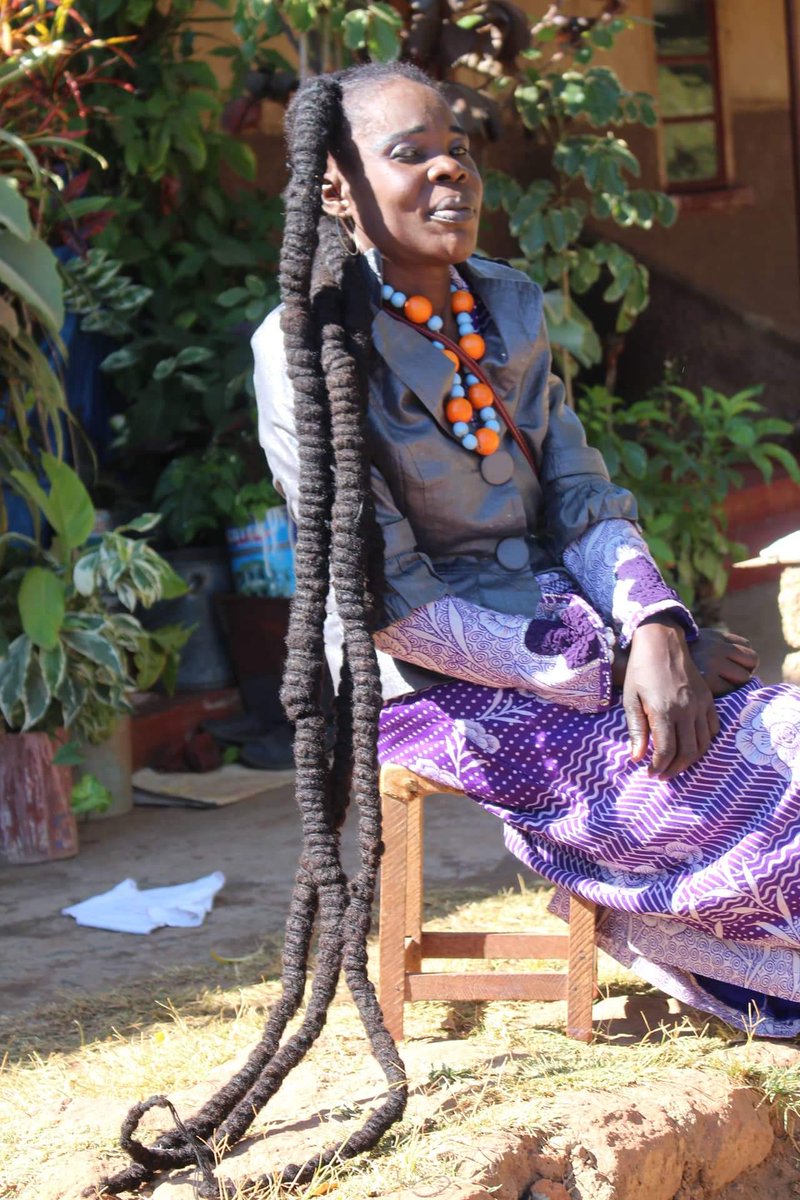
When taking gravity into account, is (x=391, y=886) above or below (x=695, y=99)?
below

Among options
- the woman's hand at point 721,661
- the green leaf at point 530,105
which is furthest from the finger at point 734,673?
the green leaf at point 530,105

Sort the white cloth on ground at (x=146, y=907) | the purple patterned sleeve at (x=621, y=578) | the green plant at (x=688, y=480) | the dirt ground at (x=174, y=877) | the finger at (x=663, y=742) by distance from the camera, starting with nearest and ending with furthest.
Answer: the finger at (x=663, y=742) → the purple patterned sleeve at (x=621, y=578) → the dirt ground at (x=174, y=877) → the white cloth on ground at (x=146, y=907) → the green plant at (x=688, y=480)

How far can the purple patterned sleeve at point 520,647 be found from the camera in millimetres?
2445

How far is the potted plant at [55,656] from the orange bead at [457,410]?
2.02 m

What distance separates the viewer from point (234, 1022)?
121 inches

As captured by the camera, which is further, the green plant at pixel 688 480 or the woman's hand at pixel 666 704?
the green plant at pixel 688 480

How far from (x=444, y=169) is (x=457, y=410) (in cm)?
40

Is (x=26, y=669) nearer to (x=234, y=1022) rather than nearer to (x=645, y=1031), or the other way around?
(x=234, y=1022)

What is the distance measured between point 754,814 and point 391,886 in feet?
2.27

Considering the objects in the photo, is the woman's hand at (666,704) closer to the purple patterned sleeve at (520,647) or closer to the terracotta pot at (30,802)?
the purple patterned sleeve at (520,647)

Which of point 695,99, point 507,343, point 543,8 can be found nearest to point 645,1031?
point 507,343

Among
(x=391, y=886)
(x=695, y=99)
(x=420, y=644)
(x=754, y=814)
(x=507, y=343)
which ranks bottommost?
(x=391, y=886)

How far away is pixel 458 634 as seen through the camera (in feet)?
8.20

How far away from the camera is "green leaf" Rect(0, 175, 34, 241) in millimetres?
4027
